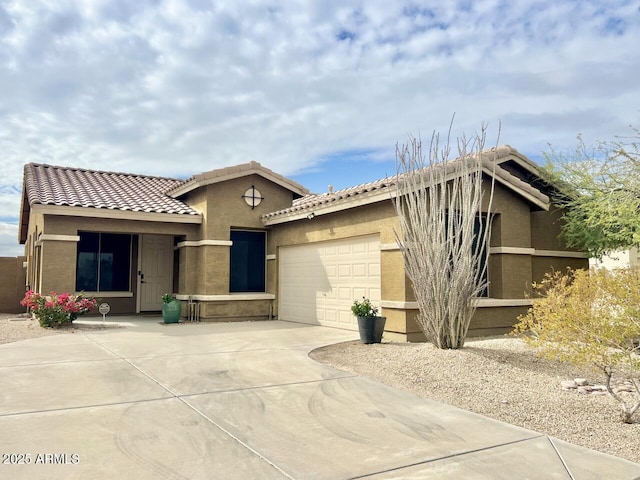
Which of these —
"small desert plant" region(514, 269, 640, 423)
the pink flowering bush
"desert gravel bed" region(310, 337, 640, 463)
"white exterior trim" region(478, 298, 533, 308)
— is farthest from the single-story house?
"small desert plant" region(514, 269, 640, 423)

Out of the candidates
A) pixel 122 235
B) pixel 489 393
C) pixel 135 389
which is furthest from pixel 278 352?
pixel 122 235

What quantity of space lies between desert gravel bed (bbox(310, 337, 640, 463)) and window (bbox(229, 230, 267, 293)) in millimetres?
6044

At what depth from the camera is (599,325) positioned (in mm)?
5281

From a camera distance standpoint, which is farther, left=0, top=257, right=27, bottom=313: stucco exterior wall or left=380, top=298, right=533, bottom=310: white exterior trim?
left=0, top=257, right=27, bottom=313: stucco exterior wall

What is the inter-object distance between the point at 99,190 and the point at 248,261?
5.19 meters

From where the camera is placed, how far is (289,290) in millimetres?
14148

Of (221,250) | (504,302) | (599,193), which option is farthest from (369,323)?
(221,250)

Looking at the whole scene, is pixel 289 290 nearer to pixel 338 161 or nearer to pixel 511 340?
pixel 338 161

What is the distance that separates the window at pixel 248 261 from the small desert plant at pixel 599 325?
32.7ft

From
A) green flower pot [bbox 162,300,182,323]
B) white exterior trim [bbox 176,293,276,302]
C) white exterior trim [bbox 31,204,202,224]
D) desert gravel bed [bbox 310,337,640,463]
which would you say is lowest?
desert gravel bed [bbox 310,337,640,463]

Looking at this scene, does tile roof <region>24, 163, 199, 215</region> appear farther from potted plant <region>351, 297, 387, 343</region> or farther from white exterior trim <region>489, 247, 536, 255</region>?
white exterior trim <region>489, 247, 536, 255</region>

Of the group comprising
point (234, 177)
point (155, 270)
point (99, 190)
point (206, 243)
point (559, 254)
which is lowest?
point (155, 270)

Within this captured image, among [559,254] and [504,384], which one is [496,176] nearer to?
[559,254]

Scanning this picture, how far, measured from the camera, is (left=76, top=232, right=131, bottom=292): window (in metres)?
15.2
